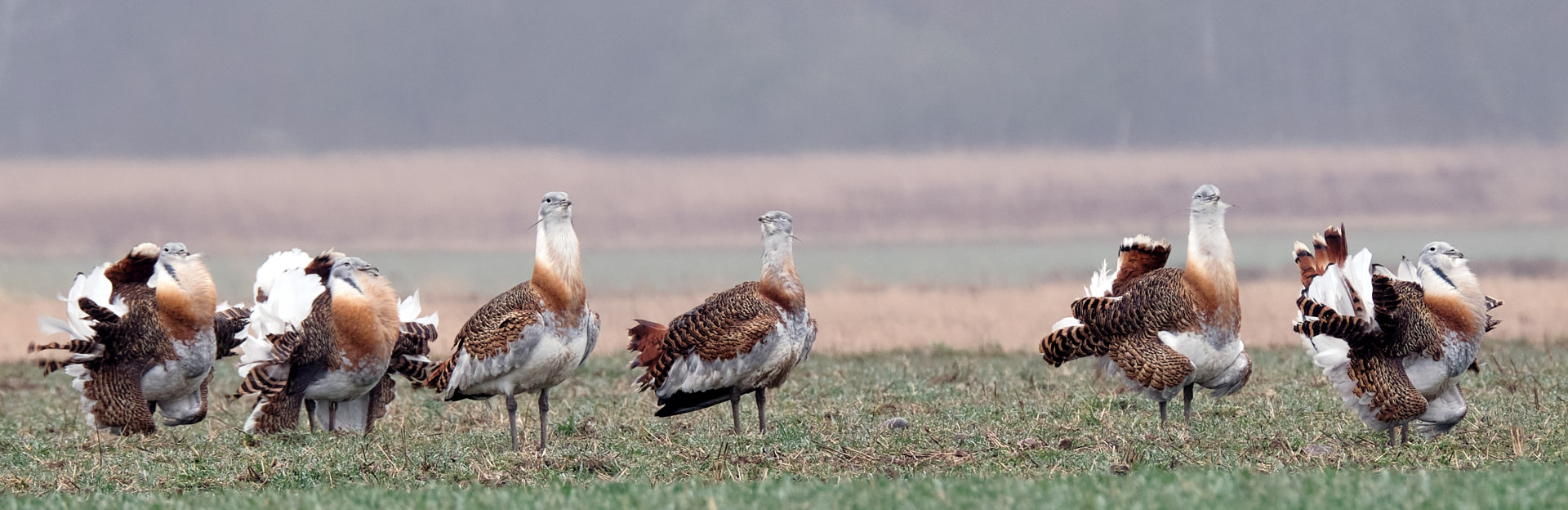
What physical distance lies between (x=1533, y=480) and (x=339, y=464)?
739 centimetres

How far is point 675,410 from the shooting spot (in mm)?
11516

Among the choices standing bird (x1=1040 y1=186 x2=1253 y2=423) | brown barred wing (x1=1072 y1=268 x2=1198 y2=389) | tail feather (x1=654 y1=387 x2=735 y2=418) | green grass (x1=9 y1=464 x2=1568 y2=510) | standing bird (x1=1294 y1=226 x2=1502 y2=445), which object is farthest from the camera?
tail feather (x1=654 y1=387 x2=735 y2=418)

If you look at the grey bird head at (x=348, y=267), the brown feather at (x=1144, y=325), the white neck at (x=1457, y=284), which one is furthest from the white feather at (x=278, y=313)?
the white neck at (x=1457, y=284)

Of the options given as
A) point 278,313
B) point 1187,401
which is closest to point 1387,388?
point 1187,401

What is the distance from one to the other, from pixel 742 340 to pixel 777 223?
3.51 ft

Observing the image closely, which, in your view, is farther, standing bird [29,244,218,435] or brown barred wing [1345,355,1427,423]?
standing bird [29,244,218,435]

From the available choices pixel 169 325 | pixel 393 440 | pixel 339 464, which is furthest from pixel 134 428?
pixel 339 464

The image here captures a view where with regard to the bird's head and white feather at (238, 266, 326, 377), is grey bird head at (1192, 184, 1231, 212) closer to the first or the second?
white feather at (238, 266, 326, 377)

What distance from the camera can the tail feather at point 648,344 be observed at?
11547 mm

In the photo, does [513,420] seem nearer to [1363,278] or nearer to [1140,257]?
[1140,257]

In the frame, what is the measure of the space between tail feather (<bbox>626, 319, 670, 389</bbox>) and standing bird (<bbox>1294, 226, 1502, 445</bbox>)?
5.08 metres

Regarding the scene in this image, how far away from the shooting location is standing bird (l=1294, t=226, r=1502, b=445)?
9.77 meters

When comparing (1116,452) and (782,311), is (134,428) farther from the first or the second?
(1116,452)

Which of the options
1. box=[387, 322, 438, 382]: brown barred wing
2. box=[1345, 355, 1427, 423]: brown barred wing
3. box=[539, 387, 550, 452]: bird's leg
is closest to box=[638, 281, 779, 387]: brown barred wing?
box=[539, 387, 550, 452]: bird's leg
